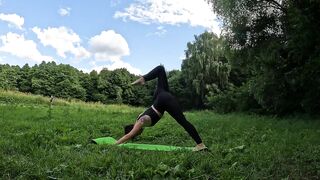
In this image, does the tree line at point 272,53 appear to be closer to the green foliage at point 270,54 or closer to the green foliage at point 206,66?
the green foliage at point 270,54

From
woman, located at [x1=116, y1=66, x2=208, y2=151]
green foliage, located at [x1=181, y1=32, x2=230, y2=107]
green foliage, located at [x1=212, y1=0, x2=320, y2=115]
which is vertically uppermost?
green foliage, located at [x1=181, y1=32, x2=230, y2=107]

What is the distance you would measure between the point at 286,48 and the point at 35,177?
1887 cm

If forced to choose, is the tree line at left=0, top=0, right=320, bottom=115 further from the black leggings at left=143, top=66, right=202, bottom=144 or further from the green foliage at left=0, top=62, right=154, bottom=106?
the green foliage at left=0, top=62, right=154, bottom=106

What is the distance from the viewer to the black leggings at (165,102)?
10.0 meters

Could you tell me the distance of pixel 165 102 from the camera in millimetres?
10070

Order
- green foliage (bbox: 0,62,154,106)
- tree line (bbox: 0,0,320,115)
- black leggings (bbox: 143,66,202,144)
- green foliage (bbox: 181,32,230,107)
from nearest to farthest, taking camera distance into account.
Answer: black leggings (bbox: 143,66,202,144) → tree line (bbox: 0,0,320,115) → green foliage (bbox: 181,32,230,107) → green foliage (bbox: 0,62,154,106)

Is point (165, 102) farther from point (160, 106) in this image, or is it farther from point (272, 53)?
point (272, 53)

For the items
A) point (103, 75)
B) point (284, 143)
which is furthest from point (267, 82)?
point (103, 75)

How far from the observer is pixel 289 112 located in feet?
90.9

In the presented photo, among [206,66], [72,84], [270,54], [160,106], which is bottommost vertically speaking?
[160,106]

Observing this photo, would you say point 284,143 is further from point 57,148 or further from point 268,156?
point 57,148

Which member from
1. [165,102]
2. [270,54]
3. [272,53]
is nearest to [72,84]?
[270,54]

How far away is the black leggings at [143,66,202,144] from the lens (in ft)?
32.9

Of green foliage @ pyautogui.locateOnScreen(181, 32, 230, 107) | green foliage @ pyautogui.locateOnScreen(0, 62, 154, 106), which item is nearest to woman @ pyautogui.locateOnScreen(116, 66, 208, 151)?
green foliage @ pyautogui.locateOnScreen(181, 32, 230, 107)
